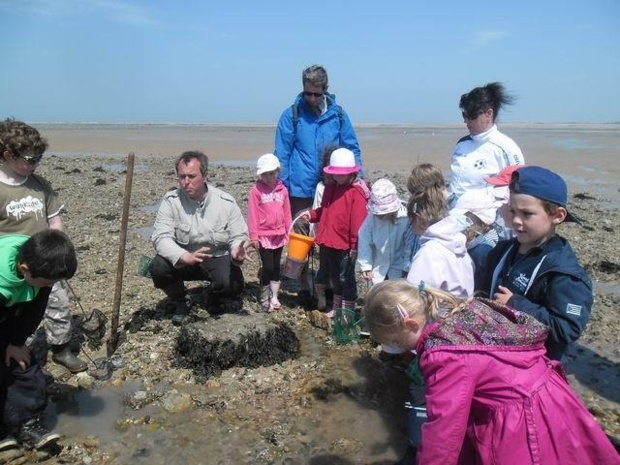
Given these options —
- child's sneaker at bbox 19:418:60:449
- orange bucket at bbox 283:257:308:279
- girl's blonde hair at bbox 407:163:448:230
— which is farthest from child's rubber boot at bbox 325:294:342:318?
child's sneaker at bbox 19:418:60:449

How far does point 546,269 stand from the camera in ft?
10.5

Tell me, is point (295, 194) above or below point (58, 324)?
above

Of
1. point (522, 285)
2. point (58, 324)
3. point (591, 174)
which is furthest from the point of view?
point (591, 174)

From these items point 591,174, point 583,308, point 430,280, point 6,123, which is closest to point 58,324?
point 6,123

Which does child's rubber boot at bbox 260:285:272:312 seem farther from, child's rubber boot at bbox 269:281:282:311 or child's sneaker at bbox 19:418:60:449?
child's sneaker at bbox 19:418:60:449

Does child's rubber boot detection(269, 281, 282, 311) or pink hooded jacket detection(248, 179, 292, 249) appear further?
child's rubber boot detection(269, 281, 282, 311)

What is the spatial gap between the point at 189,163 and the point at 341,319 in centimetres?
233

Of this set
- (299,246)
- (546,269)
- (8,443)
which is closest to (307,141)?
(299,246)

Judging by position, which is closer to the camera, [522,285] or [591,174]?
[522,285]

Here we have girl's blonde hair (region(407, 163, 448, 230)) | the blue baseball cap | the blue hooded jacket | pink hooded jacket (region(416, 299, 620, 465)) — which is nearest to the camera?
pink hooded jacket (region(416, 299, 620, 465))

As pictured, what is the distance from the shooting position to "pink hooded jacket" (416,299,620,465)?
7.98ft

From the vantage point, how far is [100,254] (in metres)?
8.63

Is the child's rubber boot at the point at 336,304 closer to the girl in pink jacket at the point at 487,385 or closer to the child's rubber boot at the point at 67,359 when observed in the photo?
the child's rubber boot at the point at 67,359

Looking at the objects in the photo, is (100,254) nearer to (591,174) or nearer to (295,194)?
(295,194)
